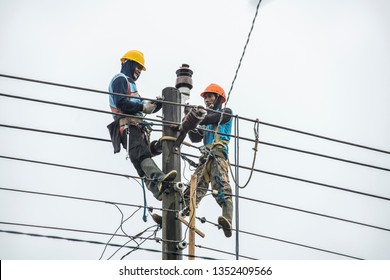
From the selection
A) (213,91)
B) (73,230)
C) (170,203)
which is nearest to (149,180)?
(170,203)

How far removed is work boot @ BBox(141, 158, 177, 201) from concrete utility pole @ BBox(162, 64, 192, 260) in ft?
0.29

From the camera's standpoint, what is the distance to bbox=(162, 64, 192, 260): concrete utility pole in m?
7.64

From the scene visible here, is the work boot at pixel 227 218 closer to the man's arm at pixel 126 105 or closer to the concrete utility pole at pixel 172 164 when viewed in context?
the concrete utility pole at pixel 172 164

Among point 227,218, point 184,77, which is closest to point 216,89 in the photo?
point 184,77

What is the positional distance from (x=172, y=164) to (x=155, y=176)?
0.23 m

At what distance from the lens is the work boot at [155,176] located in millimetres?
7832

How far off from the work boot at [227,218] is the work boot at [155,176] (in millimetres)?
→ 840

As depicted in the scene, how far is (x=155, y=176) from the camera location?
805 centimetres

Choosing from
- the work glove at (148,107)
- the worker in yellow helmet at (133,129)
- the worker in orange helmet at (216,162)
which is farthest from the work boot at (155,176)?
the worker in orange helmet at (216,162)

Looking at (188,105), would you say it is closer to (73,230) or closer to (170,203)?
(170,203)

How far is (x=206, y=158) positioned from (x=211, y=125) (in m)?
0.58

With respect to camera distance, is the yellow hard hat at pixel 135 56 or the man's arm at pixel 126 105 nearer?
the man's arm at pixel 126 105

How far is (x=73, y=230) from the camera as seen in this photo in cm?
798

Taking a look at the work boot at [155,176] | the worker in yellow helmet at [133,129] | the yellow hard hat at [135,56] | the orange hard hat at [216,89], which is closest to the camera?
the work boot at [155,176]
